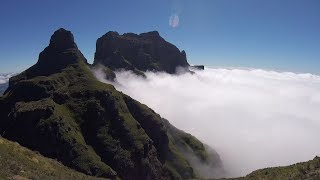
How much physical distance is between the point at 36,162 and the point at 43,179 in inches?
1088

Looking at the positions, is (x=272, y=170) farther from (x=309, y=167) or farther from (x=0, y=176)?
(x=0, y=176)

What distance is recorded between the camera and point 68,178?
9931 cm

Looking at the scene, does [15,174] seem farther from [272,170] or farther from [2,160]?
[272,170]

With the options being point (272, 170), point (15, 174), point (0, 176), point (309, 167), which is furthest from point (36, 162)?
point (309, 167)

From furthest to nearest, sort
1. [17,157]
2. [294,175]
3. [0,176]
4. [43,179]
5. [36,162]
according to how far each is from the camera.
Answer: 1. [36,162]
2. [17,157]
3. [294,175]
4. [43,179]
5. [0,176]

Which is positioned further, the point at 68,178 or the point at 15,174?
the point at 68,178

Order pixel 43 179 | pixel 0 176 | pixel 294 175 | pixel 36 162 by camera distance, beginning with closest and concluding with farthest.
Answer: pixel 0 176
pixel 43 179
pixel 294 175
pixel 36 162

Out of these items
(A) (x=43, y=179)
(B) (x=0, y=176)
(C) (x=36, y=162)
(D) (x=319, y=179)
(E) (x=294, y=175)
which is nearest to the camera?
(B) (x=0, y=176)

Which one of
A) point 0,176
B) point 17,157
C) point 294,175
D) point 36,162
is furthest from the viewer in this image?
point 36,162

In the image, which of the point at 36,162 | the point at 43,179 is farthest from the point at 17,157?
the point at 43,179

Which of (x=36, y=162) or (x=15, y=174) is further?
(x=36, y=162)

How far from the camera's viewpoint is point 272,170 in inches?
3912

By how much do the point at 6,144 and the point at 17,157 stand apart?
1600cm

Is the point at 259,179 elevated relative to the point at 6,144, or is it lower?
lower
